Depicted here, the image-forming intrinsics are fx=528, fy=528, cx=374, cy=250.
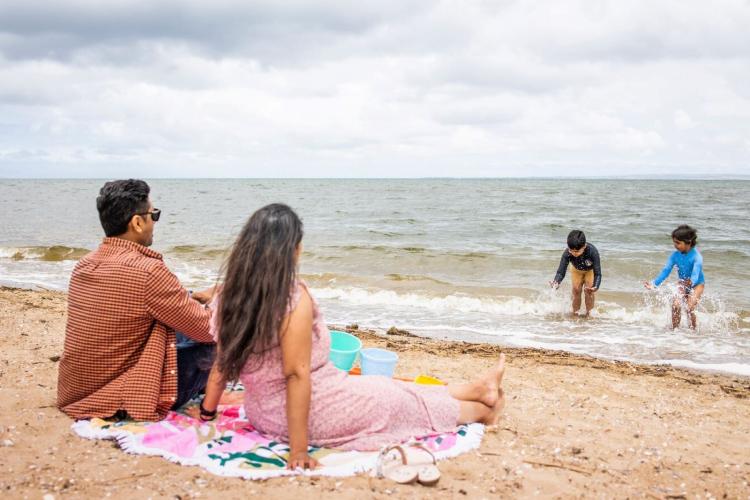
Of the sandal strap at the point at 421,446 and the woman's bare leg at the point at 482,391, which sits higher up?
the woman's bare leg at the point at 482,391

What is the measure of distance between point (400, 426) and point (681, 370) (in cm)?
489

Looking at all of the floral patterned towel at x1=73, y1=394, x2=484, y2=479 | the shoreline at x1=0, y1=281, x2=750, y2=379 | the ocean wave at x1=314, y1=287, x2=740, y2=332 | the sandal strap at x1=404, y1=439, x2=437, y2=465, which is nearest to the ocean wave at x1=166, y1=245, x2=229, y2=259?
the ocean wave at x1=314, y1=287, x2=740, y2=332

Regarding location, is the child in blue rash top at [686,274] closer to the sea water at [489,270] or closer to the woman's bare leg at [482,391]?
the sea water at [489,270]

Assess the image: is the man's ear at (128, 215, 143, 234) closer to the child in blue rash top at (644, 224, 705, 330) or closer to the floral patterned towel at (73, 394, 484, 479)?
the floral patterned towel at (73, 394, 484, 479)

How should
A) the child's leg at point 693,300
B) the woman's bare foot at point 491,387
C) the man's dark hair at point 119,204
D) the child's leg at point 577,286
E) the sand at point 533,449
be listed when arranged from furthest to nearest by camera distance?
the child's leg at point 577,286 → the child's leg at point 693,300 → the woman's bare foot at point 491,387 → the man's dark hair at point 119,204 → the sand at point 533,449

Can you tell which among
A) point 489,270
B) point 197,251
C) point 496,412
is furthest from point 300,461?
point 197,251

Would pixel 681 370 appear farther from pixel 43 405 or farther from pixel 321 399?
pixel 43 405

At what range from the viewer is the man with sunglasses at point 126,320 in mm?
3465

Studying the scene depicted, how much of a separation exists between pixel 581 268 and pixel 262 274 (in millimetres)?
7995

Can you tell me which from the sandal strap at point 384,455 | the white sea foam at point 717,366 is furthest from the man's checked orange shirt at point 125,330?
the white sea foam at point 717,366

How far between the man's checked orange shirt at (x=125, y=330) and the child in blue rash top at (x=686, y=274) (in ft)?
25.5

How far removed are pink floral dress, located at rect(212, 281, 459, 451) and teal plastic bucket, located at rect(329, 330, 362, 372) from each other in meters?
0.86

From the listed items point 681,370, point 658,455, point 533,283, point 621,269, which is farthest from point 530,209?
point 658,455

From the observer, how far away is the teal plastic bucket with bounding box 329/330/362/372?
4.45 metres
